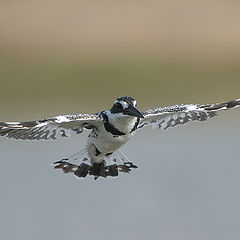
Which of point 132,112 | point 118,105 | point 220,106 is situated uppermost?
point 220,106

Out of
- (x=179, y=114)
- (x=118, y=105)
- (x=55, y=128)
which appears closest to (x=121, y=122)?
(x=118, y=105)

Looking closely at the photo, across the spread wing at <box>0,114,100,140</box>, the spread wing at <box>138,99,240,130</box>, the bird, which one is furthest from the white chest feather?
the spread wing at <box>138,99,240,130</box>

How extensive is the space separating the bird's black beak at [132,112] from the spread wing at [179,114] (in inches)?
15.9

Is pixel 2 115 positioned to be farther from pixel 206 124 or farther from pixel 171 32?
pixel 171 32

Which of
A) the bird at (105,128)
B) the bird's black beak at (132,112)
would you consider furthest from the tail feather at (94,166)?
the bird's black beak at (132,112)

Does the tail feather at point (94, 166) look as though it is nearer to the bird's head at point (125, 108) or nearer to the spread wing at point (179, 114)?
the spread wing at point (179, 114)

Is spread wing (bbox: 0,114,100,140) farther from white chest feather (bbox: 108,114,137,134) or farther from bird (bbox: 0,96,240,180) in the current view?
white chest feather (bbox: 108,114,137,134)

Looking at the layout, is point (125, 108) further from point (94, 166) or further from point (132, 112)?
point (94, 166)

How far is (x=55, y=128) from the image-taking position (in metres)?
6.62

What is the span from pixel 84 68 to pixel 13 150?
10.1 ft

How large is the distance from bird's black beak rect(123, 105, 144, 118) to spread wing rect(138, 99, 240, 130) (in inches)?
15.9

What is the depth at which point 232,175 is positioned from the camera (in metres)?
8.73

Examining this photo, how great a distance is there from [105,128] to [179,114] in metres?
0.90

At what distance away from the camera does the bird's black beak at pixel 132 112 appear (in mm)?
6219
